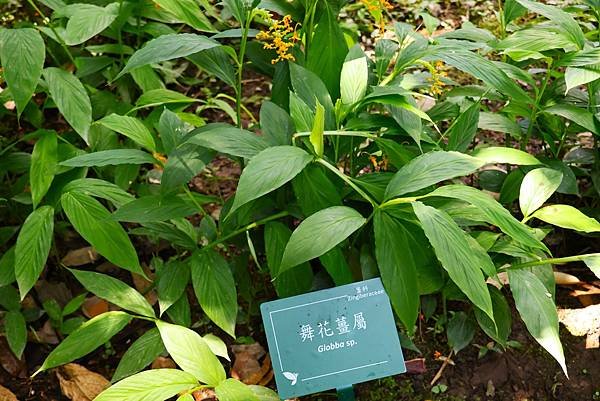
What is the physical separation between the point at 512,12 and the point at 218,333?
3.92ft

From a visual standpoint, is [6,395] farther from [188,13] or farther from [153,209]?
[188,13]

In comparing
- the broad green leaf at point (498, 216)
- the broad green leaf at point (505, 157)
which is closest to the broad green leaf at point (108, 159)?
the broad green leaf at point (498, 216)

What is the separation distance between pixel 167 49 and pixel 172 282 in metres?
0.55

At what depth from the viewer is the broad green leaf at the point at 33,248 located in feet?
5.41

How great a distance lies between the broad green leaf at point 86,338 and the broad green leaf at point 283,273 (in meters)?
0.35

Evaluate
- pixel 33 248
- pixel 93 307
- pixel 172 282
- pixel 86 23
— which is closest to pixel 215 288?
pixel 172 282

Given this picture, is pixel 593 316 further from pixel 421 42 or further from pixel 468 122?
pixel 421 42

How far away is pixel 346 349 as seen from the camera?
1494 millimetres

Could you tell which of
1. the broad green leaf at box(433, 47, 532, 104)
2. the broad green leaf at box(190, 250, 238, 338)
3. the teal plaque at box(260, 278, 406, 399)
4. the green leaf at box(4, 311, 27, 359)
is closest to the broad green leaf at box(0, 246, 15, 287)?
the green leaf at box(4, 311, 27, 359)

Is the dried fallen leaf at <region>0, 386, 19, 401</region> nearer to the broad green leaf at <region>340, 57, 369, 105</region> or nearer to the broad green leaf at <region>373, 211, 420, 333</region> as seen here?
the broad green leaf at <region>373, 211, 420, 333</region>

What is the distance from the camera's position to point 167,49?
1.62 meters

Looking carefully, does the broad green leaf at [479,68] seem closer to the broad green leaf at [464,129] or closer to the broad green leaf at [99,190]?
the broad green leaf at [464,129]

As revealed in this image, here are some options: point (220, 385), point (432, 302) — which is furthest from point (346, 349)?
point (432, 302)

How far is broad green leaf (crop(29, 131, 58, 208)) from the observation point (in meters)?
1.78
